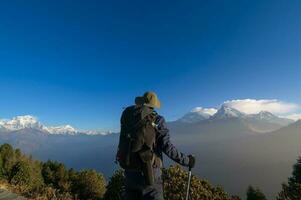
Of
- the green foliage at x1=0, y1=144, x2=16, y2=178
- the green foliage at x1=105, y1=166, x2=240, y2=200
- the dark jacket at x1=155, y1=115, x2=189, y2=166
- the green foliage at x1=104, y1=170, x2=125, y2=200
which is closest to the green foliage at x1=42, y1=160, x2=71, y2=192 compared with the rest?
the green foliage at x1=0, y1=144, x2=16, y2=178

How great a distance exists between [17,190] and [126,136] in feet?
28.3

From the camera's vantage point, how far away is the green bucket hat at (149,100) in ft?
23.7

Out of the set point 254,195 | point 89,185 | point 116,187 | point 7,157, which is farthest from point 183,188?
point 89,185

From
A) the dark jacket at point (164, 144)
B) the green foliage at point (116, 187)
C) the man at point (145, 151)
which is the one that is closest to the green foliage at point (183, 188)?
the green foliage at point (116, 187)

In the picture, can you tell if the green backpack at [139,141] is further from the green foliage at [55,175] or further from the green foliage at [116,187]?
the green foliage at [55,175]

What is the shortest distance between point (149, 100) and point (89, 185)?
38.0 meters

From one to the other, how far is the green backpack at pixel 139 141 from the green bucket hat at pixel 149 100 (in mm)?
122

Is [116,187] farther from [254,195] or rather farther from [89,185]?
[254,195]

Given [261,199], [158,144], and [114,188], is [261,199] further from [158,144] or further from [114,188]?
[158,144]

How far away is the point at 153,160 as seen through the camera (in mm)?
6941

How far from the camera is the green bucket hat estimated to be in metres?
7.21

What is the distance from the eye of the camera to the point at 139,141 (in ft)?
22.4

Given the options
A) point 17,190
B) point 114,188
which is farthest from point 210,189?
point 17,190

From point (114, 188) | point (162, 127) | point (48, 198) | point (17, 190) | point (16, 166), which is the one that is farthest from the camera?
point (16, 166)
